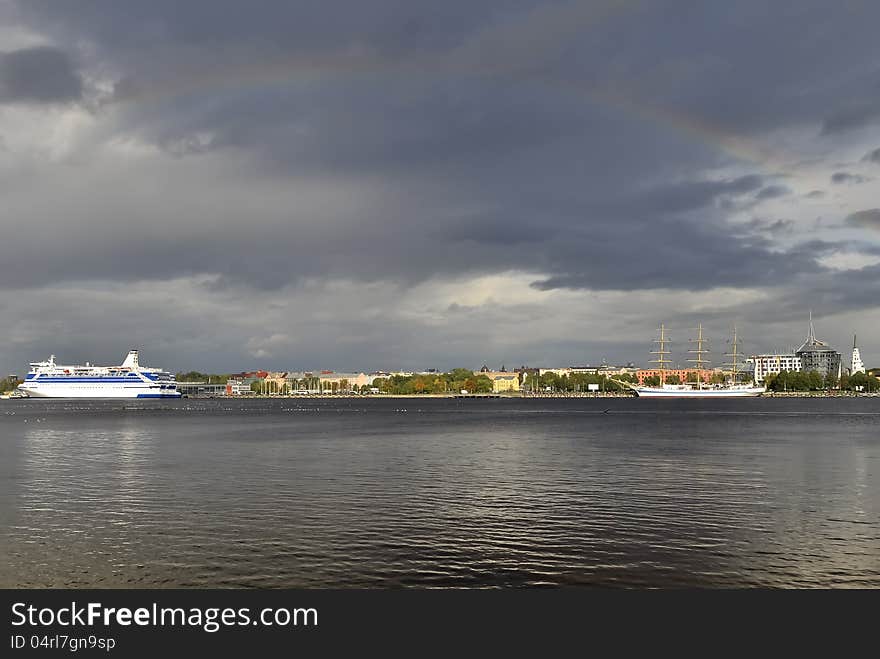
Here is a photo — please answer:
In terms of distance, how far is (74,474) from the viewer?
5194cm

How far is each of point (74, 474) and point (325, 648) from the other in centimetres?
4154

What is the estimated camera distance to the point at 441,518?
33281 mm

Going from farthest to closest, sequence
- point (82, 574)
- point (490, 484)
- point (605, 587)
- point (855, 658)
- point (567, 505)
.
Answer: point (490, 484)
point (567, 505)
point (82, 574)
point (605, 587)
point (855, 658)

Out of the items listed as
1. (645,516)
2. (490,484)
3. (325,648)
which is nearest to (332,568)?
(325,648)

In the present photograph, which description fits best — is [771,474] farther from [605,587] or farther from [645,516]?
[605,587]

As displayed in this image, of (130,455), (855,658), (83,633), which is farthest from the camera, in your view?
(130,455)

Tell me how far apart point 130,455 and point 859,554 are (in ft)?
196

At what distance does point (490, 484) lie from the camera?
45.8 metres

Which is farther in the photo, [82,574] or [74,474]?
[74,474]

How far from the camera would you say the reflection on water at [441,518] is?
23672 mm

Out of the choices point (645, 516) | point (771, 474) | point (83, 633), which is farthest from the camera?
point (771, 474)

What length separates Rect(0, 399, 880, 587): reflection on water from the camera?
2367cm

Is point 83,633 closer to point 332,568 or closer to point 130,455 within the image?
point 332,568

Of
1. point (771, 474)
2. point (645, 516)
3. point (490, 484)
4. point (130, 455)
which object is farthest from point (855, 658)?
point (130, 455)
